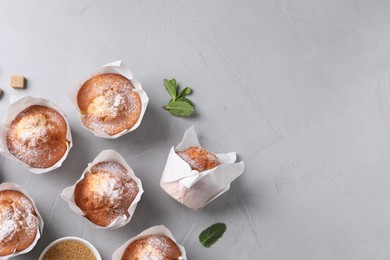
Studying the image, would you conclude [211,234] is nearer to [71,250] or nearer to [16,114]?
[71,250]

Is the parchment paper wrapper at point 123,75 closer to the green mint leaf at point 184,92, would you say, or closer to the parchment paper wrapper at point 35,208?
the green mint leaf at point 184,92

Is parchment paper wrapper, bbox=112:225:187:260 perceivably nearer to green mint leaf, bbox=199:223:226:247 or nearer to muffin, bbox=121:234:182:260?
muffin, bbox=121:234:182:260

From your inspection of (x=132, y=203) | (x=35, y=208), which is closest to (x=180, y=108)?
(x=132, y=203)

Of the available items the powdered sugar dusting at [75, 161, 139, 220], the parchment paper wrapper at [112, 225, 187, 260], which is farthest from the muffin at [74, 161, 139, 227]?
the parchment paper wrapper at [112, 225, 187, 260]

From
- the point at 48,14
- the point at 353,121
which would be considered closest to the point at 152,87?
the point at 48,14

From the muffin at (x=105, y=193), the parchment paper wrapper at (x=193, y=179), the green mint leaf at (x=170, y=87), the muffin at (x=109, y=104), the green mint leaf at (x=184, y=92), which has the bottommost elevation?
the parchment paper wrapper at (x=193, y=179)

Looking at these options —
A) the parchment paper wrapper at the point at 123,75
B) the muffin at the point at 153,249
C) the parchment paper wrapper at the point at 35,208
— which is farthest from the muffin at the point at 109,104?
the muffin at the point at 153,249
